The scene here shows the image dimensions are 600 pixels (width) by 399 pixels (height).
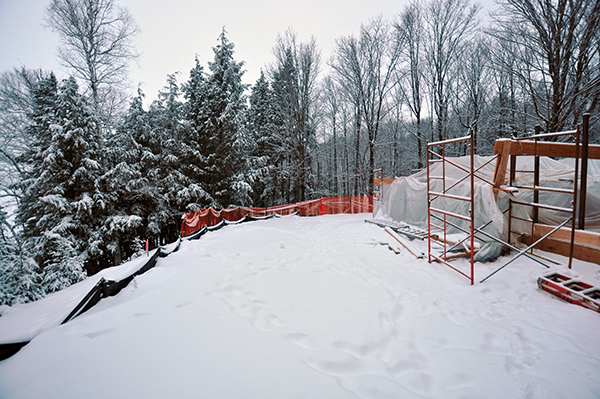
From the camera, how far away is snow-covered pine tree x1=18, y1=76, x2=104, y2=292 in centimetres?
971

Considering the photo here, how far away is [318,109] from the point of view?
20.6 m

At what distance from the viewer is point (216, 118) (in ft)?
54.9

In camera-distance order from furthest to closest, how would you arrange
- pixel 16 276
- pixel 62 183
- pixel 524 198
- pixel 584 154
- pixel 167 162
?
1. pixel 167 162
2. pixel 62 183
3. pixel 16 276
4. pixel 524 198
5. pixel 584 154

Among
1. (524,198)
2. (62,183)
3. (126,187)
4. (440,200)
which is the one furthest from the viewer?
(126,187)

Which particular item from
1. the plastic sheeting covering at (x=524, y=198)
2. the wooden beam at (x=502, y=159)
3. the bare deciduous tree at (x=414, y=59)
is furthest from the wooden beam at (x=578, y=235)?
the bare deciduous tree at (x=414, y=59)

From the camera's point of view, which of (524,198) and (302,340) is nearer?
(302,340)

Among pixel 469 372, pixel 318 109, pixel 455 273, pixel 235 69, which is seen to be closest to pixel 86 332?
pixel 469 372

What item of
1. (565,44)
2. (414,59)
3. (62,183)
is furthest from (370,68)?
(62,183)

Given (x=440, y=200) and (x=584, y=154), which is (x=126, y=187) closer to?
(x=440, y=200)

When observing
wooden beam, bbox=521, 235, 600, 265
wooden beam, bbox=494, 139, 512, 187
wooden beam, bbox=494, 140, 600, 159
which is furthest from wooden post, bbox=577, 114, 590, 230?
wooden beam, bbox=494, 139, 512, 187

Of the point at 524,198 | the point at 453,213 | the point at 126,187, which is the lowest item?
the point at 453,213

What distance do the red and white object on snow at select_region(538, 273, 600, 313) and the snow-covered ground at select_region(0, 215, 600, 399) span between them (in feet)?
0.57

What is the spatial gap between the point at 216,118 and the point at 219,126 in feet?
1.82

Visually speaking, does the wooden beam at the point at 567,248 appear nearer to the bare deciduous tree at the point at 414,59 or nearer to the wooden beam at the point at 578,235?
the wooden beam at the point at 578,235
